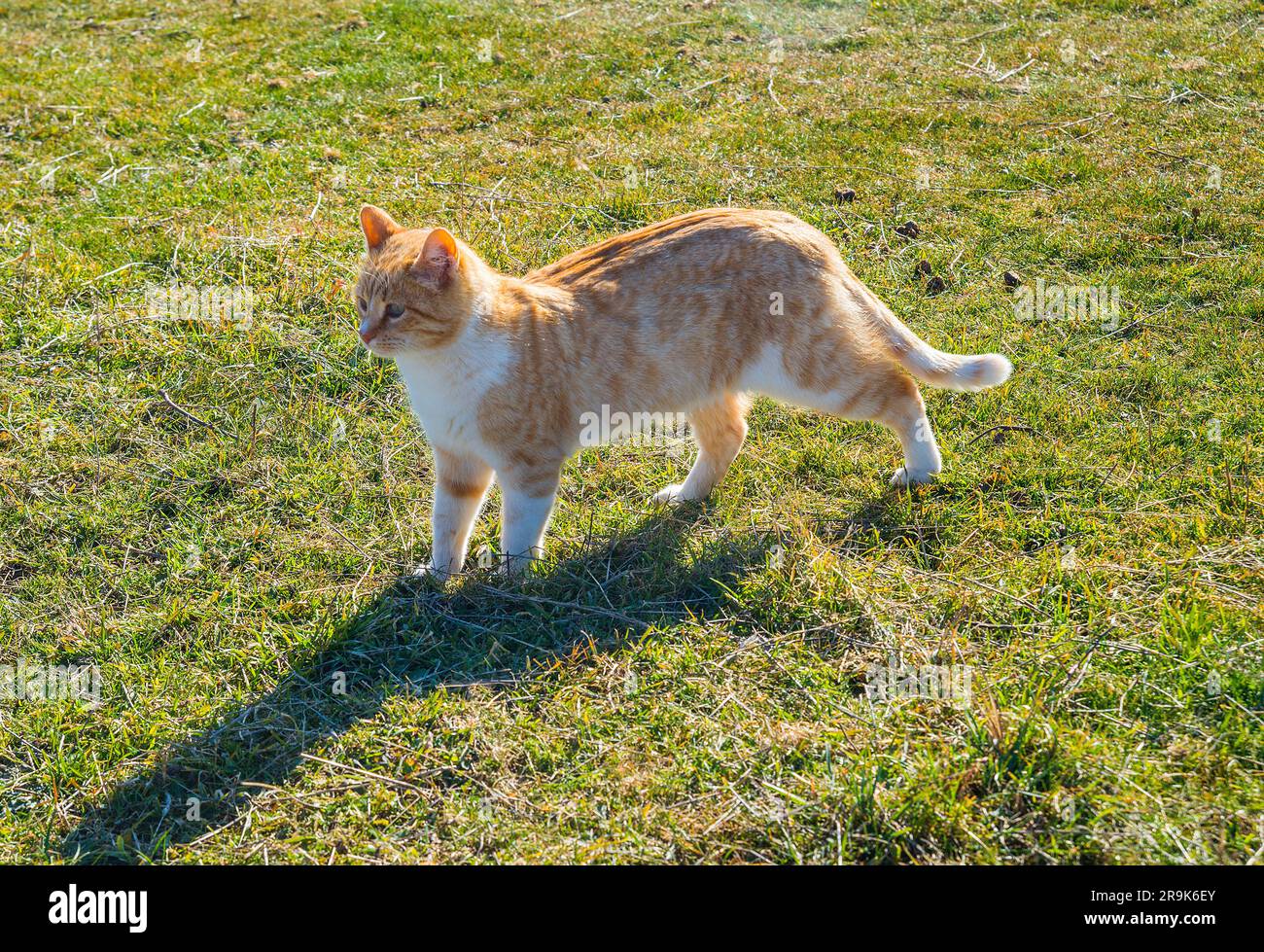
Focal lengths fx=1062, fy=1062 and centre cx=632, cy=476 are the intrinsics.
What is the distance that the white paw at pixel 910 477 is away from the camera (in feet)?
16.0

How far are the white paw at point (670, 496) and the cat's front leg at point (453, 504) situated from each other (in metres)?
0.86

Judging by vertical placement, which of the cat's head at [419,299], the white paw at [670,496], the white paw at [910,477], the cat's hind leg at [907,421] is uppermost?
the cat's head at [419,299]

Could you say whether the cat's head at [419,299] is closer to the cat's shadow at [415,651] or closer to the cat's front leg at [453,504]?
the cat's front leg at [453,504]

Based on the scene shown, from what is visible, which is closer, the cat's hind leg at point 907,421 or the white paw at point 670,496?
the cat's hind leg at point 907,421

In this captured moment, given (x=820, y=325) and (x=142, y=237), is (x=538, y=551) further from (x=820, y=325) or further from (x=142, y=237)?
(x=142, y=237)

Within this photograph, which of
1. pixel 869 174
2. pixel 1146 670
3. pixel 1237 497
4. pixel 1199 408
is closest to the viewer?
pixel 1146 670

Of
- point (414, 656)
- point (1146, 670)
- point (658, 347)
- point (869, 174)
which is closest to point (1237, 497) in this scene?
point (1146, 670)

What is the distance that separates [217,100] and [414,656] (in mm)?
6579

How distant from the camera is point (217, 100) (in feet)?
28.7

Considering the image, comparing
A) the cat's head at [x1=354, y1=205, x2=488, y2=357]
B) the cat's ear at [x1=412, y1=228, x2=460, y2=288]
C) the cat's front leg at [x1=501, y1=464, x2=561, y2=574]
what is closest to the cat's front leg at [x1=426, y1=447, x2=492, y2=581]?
the cat's front leg at [x1=501, y1=464, x2=561, y2=574]

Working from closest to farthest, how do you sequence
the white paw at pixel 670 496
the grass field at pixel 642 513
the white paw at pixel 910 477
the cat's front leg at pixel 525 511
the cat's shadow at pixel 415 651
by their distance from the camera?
the grass field at pixel 642 513 < the cat's shadow at pixel 415 651 < the cat's front leg at pixel 525 511 < the white paw at pixel 910 477 < the white paw at pixel 670 496

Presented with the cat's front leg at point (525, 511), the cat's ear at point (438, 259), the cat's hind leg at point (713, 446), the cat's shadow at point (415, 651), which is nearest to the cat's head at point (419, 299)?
the cat's ear at point (438, 259)

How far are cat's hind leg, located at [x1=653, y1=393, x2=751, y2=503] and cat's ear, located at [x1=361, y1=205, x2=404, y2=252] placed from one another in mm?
1581

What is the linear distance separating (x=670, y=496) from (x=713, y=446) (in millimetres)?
311
